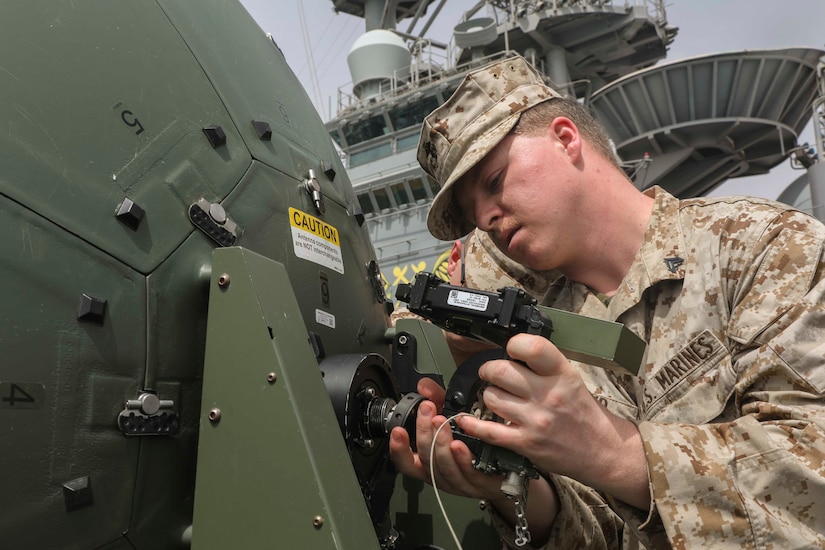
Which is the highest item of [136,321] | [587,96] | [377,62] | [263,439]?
[377,62]

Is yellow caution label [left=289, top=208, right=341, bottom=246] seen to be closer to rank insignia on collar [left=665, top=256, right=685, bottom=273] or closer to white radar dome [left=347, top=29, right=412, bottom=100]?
rank insignia on collar [left=665, top=256, right=685, bottom=273]

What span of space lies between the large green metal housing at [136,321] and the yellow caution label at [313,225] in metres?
0.20

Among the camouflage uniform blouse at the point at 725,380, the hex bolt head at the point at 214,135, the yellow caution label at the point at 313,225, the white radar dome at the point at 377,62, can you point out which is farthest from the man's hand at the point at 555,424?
the white radar dome at the point at 377,62

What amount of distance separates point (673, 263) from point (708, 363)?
1.02ft

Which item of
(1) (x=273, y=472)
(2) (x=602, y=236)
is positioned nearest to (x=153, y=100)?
(1) (x=273, y=472)

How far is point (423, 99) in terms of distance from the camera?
18.0 metres

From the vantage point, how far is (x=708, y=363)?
1.83 m

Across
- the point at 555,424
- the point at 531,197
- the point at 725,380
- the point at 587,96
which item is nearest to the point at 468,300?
the point at 555,424

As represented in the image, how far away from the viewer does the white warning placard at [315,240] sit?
1.88 m

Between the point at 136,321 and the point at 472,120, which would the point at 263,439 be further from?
the point at 472,120

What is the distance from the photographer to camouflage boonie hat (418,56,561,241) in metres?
2.07

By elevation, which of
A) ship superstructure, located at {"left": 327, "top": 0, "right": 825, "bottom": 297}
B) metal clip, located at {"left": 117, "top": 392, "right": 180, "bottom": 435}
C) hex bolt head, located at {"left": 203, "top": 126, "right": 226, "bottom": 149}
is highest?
ship superstructure, located at {"left": 327, "top": 0, "right": 825, "bottom": 297}

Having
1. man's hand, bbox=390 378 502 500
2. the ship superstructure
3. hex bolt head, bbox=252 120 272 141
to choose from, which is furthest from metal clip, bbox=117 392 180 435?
the ship superstructure

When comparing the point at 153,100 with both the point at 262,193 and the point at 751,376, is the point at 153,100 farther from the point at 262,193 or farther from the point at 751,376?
the point at 751,376
